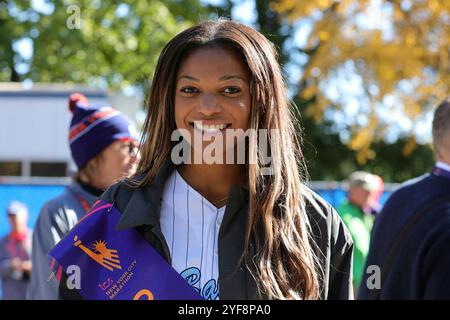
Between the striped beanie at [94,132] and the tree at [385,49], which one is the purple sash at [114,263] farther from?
the tree at [385,49]

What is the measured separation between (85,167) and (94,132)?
173 mm

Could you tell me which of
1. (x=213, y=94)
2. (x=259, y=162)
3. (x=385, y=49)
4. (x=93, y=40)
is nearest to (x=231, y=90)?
(x=213, y=94)

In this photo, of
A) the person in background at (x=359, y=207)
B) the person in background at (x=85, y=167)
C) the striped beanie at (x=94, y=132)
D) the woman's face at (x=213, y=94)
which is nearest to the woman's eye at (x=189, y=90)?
the woman's face at (x=213, y=94)

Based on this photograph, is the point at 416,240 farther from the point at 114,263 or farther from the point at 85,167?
the point at 114,263

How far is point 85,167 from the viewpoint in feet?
12.5

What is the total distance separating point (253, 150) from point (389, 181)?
22.5 meters

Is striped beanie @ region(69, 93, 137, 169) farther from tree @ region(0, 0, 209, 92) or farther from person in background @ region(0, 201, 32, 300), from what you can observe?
tree @ region(0, 0, 209, 92)

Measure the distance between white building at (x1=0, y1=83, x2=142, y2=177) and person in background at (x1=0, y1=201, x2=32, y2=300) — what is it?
427 centimetres

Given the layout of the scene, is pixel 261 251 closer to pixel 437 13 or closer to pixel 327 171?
pixel 437 13

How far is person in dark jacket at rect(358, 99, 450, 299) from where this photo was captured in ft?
10.9

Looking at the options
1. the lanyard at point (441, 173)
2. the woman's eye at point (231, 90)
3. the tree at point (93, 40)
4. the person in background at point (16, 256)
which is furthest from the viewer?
the tree at point (93, 40)

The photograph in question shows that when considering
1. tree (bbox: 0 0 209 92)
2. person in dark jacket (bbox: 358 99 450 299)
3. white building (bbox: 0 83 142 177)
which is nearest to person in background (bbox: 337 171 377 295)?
person in dark jacket (bbox: 358 99 450 299)

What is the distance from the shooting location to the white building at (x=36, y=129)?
1176cm

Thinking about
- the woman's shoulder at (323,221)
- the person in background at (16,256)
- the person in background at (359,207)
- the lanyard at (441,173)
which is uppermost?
the lanyard at (441,173)
